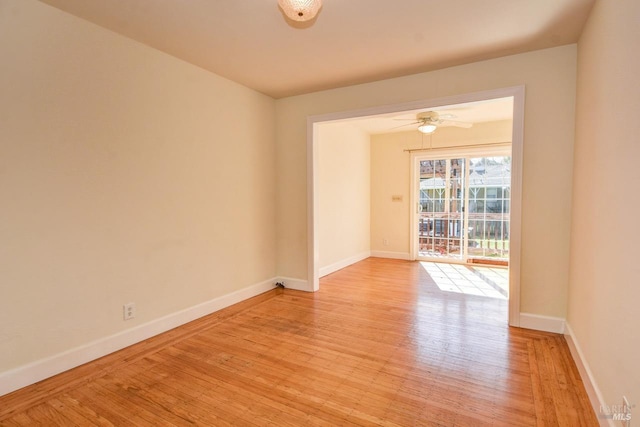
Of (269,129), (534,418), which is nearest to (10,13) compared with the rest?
(269,129)

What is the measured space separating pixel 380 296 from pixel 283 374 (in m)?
2.04

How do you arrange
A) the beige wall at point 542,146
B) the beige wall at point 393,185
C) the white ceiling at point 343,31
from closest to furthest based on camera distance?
the white ceiling at point 343,31
the beige wall at point 542,146
the beige wall at point 393,185

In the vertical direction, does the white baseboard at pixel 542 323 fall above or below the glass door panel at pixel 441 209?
below

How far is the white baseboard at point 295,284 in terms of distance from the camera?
427 centimetres

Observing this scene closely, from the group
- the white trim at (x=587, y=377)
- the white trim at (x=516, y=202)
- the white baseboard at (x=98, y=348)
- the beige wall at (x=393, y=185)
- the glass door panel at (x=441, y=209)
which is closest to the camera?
the white trim at (x=587, y=377)

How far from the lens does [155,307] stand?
2920 mm

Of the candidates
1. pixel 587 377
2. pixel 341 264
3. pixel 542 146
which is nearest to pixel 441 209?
pixel 341 264

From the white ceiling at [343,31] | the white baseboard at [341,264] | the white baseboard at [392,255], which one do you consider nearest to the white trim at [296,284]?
the white baseboard at [341,264]

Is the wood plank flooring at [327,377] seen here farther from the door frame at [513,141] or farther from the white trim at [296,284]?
the white trim at [296,284]

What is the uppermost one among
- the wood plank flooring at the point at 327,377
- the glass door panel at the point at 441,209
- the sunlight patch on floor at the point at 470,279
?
the glass door panel at the point at 441,209

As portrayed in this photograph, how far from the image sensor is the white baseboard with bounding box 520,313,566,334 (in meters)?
2.89

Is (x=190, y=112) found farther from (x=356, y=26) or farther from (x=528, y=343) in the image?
(x=528, y=343)

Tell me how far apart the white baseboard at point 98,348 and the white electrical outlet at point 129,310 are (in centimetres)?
12

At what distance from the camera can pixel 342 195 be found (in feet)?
18.6
